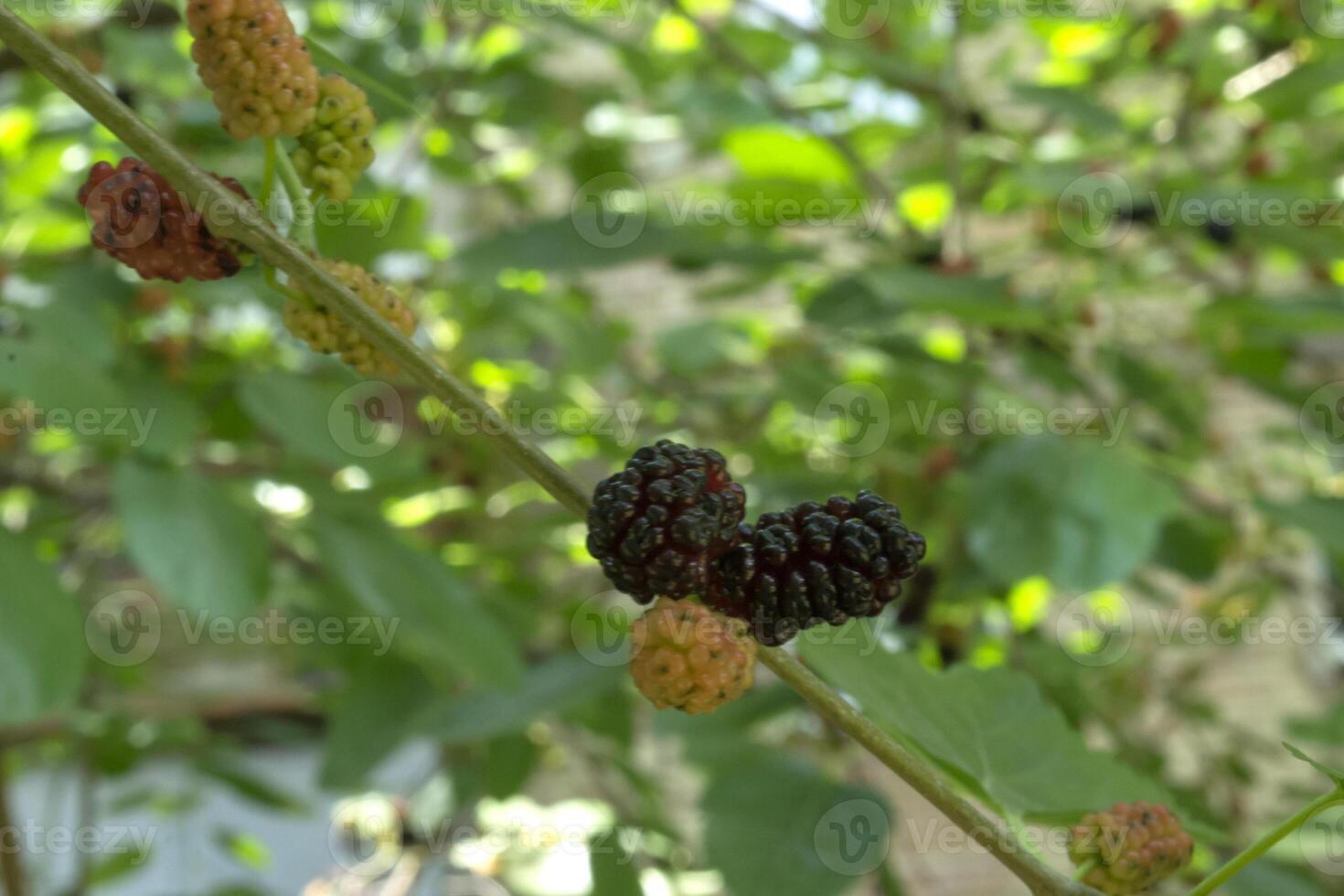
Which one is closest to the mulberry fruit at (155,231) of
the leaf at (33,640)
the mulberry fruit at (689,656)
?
the mulberry fruit at (689,656)

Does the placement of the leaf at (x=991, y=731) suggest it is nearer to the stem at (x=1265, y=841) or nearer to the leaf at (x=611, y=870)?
the stem at (x=1265, y=841)

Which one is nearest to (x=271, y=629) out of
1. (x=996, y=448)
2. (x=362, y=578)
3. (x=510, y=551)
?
(x=510, y=551)

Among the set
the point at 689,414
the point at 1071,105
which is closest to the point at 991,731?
the point at 1071,105

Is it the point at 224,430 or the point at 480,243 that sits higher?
the point at 480,243

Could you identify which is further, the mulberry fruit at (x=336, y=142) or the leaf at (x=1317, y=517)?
the leaf at (x=1317, y=517)

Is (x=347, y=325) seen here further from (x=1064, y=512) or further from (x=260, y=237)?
(x=1064, y=512)

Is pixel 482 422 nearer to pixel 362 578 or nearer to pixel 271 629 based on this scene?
pixel 362 578

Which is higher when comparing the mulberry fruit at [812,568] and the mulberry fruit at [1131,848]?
the mulberry fruit at [812,568]
